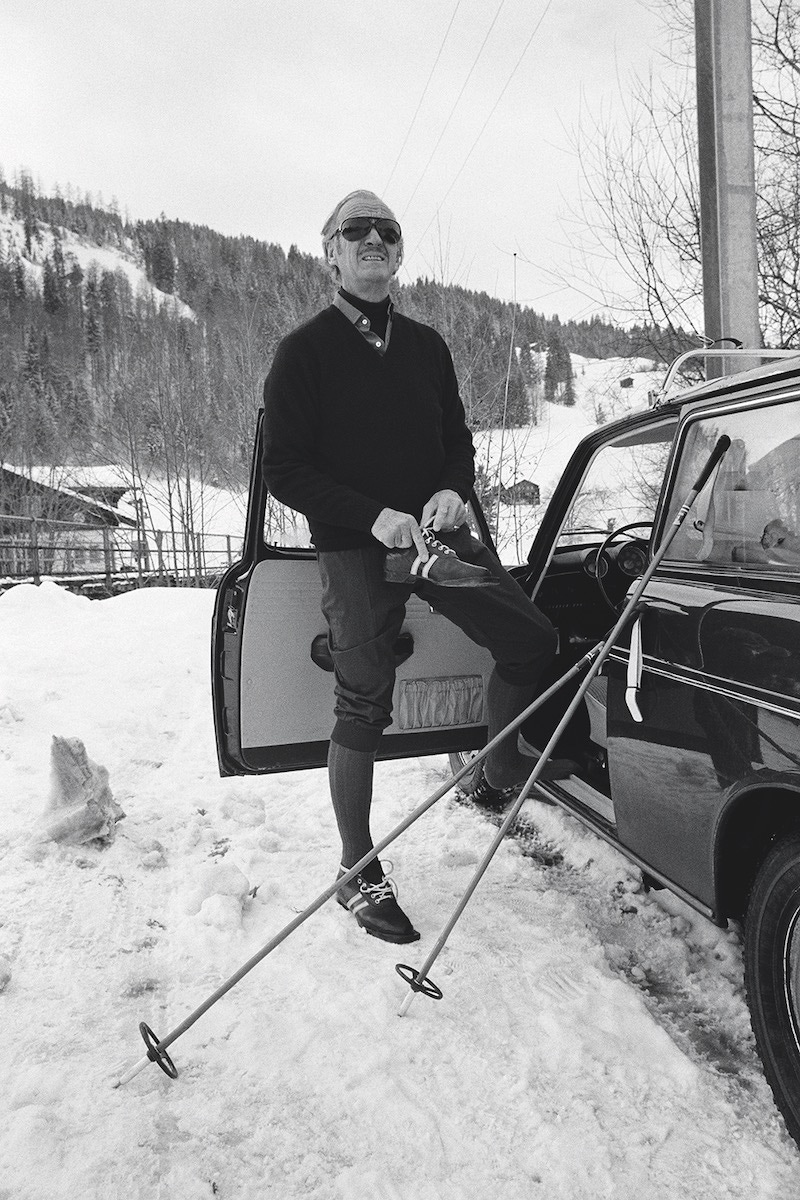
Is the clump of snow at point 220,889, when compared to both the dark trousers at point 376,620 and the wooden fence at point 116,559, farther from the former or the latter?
the wooden fence at point 116,559

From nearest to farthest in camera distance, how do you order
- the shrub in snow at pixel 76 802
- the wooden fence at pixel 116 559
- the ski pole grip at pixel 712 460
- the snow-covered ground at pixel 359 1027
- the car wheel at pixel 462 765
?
the snow-covered ground at pixel 359 1027, the ski pole grip at pixel 712 460, the shrub in snow at pixel 76 802, the car wheel at pixel 462 765, the wooden fence at pixel 116 559

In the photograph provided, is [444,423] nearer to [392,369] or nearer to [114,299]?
[392,369]

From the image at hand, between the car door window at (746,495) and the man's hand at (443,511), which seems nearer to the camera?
the car door window at (746,495)

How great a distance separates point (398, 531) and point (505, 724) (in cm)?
99

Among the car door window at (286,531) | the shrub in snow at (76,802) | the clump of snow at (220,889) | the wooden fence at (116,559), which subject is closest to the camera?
the clump of snow at (220,889)

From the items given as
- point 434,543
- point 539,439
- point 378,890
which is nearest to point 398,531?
point 434,543

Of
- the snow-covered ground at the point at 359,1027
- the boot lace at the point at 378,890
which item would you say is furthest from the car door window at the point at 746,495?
the boot lace at the point at 378,890

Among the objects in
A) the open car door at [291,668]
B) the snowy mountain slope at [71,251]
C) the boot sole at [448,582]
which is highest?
the snowy mountain slope at [71,251]

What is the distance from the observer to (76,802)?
11.6ft

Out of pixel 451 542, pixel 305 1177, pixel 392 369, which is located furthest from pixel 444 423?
pixel 305 1177

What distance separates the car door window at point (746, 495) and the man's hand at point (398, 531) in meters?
0.78

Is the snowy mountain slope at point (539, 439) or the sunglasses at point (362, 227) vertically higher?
the snowy mountain slope at point (539, 439)

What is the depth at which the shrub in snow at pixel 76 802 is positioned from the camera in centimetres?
336

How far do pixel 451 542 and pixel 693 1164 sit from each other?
1841mm
